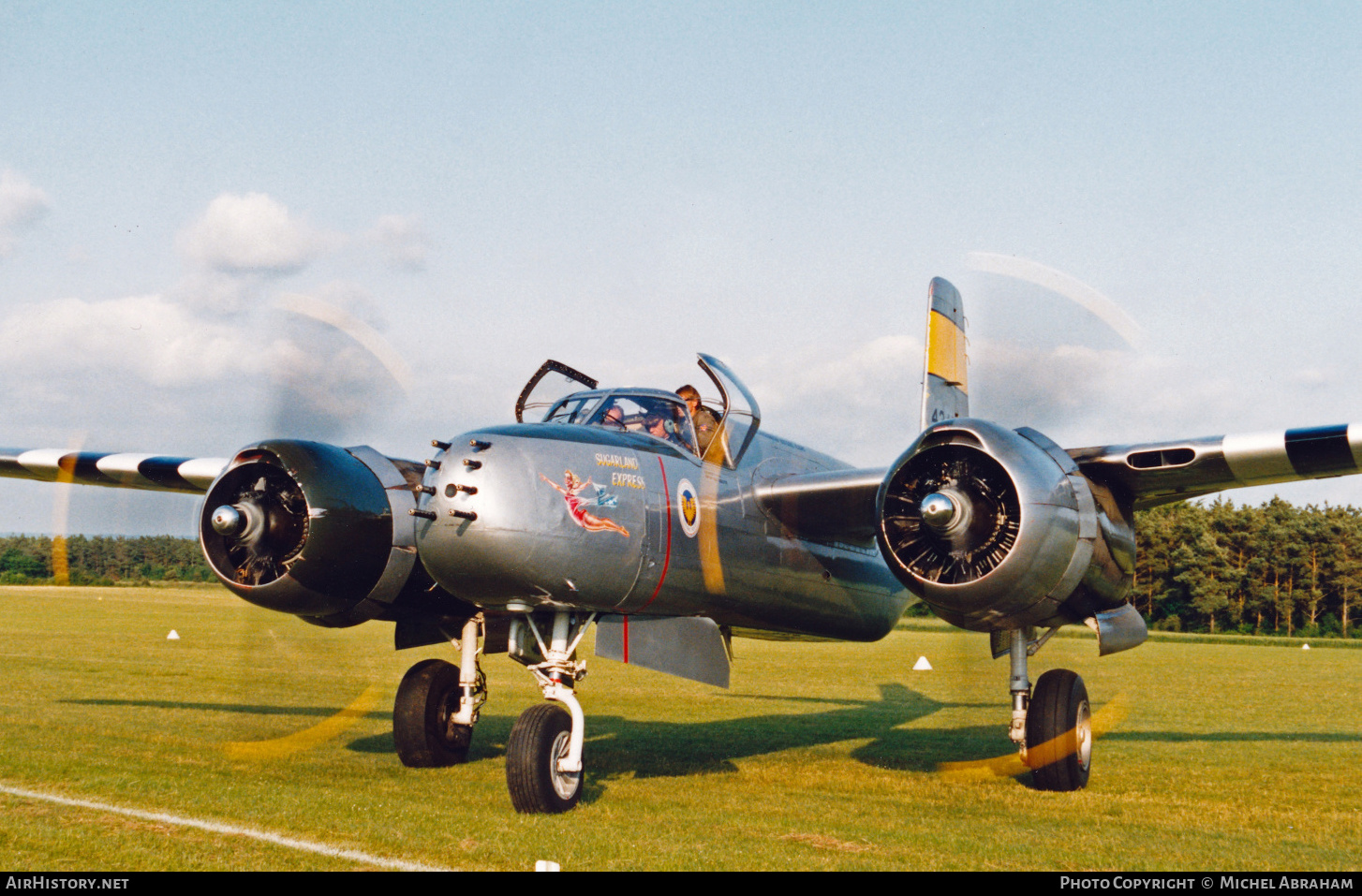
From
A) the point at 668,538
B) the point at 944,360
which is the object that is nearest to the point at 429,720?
the point at 668,538

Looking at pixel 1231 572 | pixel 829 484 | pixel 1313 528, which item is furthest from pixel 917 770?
pixel 1313 528

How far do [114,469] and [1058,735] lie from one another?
1163cm

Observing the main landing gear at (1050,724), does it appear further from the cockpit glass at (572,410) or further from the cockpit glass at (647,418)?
the cockpit glass at (572,410)

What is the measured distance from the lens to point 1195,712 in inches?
794

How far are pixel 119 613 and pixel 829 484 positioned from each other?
45485 millimetres

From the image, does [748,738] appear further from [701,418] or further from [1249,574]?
[1249,574]

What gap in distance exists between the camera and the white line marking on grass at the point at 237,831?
709cm

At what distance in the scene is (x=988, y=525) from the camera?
9477 mm

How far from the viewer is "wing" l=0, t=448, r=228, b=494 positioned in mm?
13547

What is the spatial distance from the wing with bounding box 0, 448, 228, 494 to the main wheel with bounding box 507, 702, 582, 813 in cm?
659

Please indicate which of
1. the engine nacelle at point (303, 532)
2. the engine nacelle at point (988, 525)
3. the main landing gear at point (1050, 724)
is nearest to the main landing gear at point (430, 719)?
the engine nacelle at point (303, 532)

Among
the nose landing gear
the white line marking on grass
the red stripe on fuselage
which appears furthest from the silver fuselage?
the white line marking on grass

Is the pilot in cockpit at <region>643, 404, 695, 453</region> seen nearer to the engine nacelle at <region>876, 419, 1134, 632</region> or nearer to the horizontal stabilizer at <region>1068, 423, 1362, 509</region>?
the engine nacelle at <region>876, 419, 1134, 632</region>
